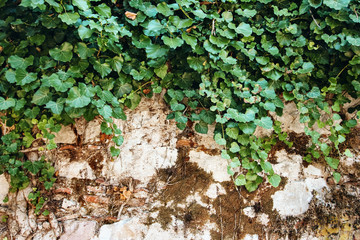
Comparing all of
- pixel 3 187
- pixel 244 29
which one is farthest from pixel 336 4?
pixel 3 187

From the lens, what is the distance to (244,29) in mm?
1628

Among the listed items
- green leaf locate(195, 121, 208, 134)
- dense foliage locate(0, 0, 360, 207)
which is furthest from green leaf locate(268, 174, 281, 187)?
green leaf locate(195, 121, 208, 134)

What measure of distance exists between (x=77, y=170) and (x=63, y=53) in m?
1.02

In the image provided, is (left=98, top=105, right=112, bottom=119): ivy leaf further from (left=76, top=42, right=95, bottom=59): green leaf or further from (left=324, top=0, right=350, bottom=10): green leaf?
(left=324, top=0, right=350, bottom=10): green leaf

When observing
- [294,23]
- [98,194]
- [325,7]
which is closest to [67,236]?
[98,194]

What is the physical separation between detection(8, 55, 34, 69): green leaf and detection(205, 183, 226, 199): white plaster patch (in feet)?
5.41

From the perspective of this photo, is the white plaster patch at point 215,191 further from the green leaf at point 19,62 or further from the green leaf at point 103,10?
the green leaf at point 19,62

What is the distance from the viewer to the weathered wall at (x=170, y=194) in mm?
1982

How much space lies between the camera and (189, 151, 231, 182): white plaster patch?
6.73 ft

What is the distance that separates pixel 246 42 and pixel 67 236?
6.86ft

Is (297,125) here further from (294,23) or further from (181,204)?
(181,204)

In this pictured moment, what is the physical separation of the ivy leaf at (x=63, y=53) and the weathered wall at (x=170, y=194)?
A: 2.14 ft

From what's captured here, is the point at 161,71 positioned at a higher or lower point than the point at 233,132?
higher

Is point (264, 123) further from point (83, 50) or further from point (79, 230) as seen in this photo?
point (79, 230)
